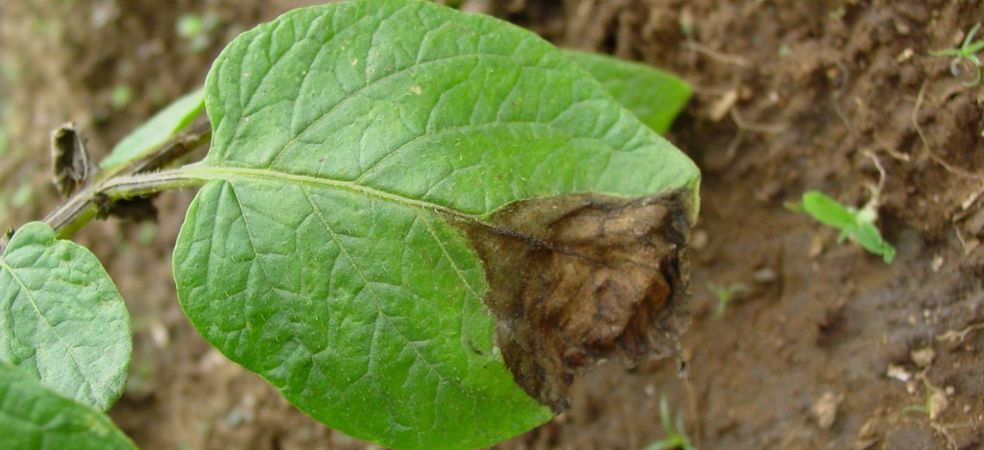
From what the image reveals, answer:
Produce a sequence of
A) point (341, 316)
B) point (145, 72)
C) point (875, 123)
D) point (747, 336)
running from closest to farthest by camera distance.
Result: point (341, 316), point (875, 123), point (747, 336), point (145, 72)

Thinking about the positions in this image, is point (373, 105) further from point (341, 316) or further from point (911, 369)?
point (911, 369)

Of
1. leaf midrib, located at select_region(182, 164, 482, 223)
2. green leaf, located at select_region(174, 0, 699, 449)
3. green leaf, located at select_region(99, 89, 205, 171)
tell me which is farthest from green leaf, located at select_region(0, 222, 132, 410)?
green leaf, located at select_region(99, 89, 205, 171)

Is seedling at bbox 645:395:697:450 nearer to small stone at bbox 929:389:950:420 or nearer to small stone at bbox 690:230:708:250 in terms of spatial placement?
small stone at bbox 690:230:708:250

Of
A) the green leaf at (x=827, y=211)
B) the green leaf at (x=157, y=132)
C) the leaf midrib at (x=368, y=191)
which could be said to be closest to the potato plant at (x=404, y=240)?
the leaf midrib at (x=368, y=191)

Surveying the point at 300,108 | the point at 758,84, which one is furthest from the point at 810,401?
the point at 300,108

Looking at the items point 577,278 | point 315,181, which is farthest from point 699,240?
point 315,181

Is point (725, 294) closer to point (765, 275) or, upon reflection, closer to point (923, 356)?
point (765, 275)

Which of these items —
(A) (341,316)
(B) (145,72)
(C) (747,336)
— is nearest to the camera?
(A) (341,316)
